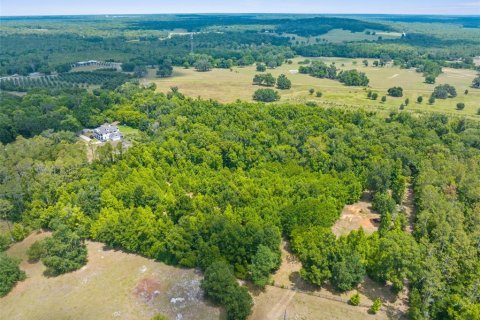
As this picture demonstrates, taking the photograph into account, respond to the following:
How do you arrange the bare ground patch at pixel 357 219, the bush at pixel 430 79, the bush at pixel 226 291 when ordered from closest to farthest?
the bush at pixel 226 291 < the bare ground patch at pixel 357 219 < the bush at pixel 430 79

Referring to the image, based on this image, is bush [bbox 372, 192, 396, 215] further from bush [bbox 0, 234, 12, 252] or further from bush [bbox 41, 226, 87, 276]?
bush [bbox 0, 234, 12, 252]

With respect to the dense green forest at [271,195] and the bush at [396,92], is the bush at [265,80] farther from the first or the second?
the dense green forest at [271,195]

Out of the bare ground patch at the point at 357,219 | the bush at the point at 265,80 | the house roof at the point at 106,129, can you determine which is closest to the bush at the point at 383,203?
the bare ground patch at the point at 357,219

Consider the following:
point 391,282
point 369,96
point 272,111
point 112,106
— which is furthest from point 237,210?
point 369,96

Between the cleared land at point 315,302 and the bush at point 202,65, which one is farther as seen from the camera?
the bush at point 202,65

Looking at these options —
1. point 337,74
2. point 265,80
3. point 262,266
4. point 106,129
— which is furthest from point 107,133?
point 337,74

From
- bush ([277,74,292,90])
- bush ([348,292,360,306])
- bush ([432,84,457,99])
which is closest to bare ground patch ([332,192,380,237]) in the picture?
bush ([348,292,360,306])
